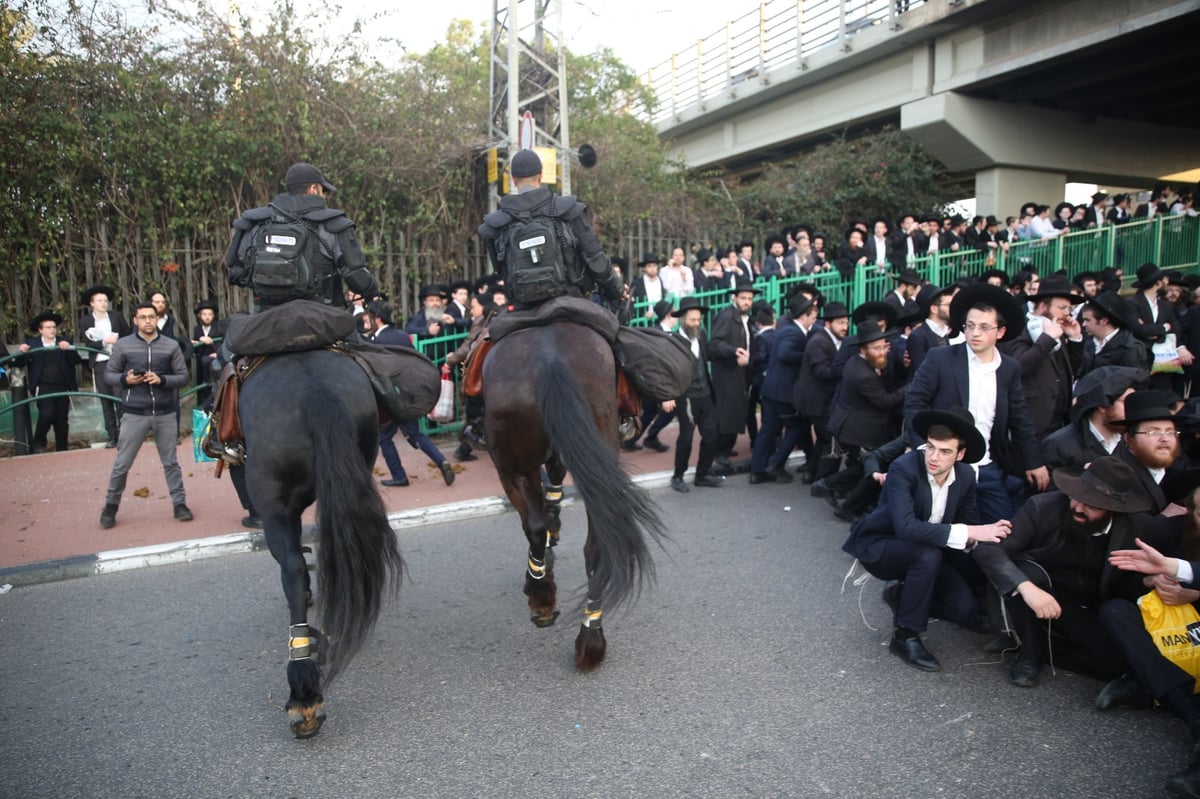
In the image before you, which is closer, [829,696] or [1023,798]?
[1023,798]

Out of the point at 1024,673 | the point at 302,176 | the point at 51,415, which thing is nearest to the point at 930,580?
the point at 1024,673

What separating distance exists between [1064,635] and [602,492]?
7.82 ft

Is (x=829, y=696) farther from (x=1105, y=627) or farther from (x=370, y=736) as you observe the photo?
(x=370, y=736)

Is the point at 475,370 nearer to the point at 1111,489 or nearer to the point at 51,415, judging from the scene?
the point at 1111,489

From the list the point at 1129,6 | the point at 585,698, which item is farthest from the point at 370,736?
the point at 1129,6

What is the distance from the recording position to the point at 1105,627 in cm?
387

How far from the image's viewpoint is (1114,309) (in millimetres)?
7125

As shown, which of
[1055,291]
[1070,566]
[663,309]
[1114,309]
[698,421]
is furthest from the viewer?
[663,309]

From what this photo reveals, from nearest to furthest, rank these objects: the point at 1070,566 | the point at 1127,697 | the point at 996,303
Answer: the point at 1127,697 < the point at 1070,566 < the point at 996,303

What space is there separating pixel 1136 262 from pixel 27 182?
58.4ft

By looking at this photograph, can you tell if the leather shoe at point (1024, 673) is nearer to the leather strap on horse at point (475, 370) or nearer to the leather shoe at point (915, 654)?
the leather shoe at point (915, 654)

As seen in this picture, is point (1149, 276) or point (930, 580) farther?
point (1149, 276)

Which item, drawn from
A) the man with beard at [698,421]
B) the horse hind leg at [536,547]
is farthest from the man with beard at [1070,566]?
the man with beard at [698,421]

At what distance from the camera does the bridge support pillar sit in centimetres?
1948
